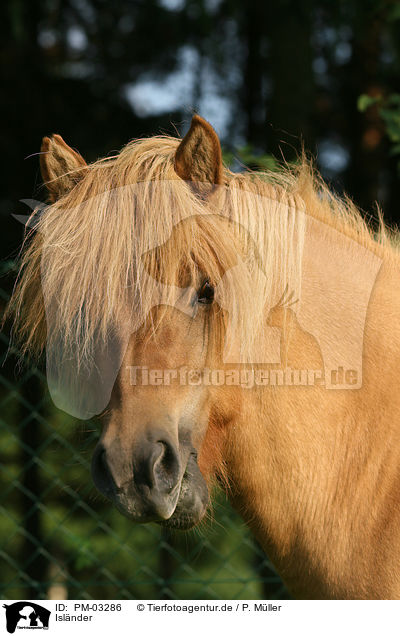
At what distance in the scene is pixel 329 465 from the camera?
6.51ft

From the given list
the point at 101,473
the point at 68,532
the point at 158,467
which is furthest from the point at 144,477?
the point at 68,532

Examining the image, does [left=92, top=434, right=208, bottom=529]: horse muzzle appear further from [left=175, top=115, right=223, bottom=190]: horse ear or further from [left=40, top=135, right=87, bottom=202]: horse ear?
[left=40, top=135, right=87, bottom=202]: horse ear

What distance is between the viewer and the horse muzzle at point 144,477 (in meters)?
1.61

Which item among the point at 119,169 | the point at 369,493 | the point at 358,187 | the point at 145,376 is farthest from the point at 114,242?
the point at 358,187

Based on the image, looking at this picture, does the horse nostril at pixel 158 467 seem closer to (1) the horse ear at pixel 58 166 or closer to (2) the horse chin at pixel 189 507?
(2) the horse chin at pixel 189 507

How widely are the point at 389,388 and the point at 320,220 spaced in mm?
622

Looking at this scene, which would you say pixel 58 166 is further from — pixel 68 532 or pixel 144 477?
pixel 68 532

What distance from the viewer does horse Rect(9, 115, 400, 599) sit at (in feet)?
5.68

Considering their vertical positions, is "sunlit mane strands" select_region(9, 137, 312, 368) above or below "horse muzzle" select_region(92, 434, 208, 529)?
above
